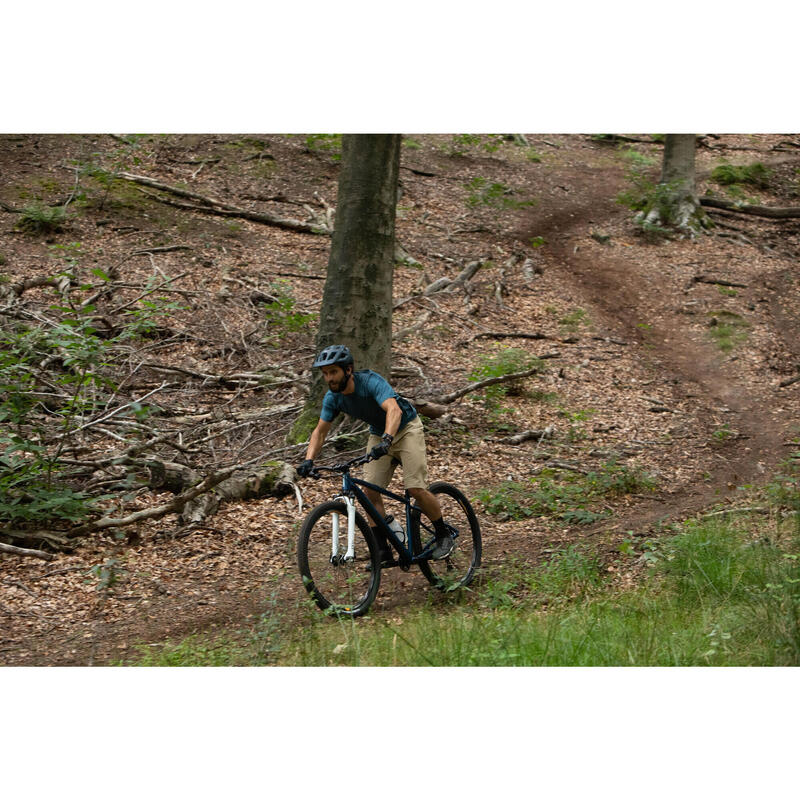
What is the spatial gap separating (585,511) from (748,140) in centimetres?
1838

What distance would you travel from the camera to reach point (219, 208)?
14.8m

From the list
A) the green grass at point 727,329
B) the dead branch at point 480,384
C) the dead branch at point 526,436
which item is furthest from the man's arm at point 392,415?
the green grass at point 727,329

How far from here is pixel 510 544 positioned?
687cm

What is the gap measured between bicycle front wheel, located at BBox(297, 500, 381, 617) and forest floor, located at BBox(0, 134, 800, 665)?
0.34 meters

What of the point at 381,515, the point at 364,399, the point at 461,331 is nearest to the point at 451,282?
the point at 461,331

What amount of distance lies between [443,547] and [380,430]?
3.63 ft

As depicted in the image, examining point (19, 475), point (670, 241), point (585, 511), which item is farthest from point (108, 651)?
point (670, 241)

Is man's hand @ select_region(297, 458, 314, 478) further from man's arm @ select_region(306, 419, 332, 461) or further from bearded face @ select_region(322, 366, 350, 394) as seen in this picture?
bearded face @ select_region(322, 366, 350, 394)

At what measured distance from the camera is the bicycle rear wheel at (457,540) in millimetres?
5992

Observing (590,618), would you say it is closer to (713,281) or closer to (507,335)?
(507,335)

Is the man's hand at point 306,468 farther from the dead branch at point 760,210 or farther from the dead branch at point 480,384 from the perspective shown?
the dead branch at point 760,210

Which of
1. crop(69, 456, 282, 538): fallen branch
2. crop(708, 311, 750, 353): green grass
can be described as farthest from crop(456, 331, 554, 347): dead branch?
crop(69, 456, 282, 538): fallen branch

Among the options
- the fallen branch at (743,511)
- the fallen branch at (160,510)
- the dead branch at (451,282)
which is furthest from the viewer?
the dead branch at (451,282)

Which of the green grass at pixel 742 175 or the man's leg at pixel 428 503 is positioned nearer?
the man's leg at pixel 428 503
